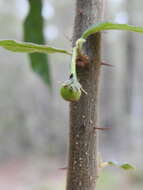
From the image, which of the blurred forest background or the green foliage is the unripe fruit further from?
the blurred forest background

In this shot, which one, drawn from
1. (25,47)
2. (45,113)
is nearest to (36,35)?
(25,47)

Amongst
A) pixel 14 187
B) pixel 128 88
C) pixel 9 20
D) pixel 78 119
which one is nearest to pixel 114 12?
pixel 128 88

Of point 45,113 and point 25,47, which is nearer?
point 25,47

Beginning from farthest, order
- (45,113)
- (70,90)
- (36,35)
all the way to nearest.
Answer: (45,113) → (36,35) → (70,90)

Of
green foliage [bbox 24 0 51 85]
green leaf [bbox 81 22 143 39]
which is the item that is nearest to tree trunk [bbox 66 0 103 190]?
green leaf [bbox 81 22 143 39]

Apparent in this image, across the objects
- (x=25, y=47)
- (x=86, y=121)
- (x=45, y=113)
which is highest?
(x=25, y=47)

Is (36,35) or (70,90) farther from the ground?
(36,35)

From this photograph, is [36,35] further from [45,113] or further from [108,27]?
[45,113]

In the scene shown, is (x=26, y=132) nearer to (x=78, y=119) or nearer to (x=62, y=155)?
(x=62, y=155)
